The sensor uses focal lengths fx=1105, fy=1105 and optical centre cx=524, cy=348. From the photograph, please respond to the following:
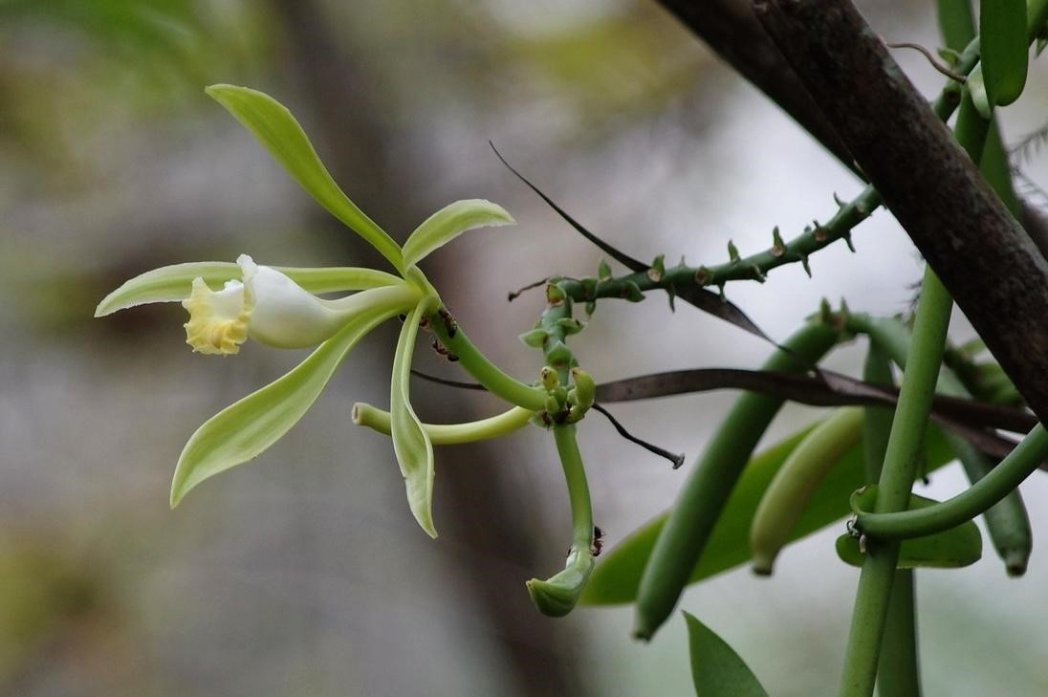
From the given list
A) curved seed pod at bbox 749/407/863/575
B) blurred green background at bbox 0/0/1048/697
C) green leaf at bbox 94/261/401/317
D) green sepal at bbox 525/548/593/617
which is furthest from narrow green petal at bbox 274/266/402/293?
blurred green background at bbox 0/0/1048/697

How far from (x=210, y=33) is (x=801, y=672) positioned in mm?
991

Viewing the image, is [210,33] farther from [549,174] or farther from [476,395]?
[549,174]

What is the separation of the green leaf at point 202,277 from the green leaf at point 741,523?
196 millimetres

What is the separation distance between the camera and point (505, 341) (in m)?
1.43

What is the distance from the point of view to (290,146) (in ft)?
0.97

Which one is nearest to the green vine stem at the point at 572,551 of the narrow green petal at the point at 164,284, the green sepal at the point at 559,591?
the green sepal at the point at 559,591

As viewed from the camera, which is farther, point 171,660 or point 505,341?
point 171,660

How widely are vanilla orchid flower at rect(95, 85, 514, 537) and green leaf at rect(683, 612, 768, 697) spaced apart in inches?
3.1

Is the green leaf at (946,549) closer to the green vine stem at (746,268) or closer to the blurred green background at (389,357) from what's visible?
the green vine stem at (746,268)

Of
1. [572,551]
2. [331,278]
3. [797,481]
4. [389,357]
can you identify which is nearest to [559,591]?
[572,551]

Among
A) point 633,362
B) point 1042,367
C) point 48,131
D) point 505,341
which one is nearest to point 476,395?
point 505,341

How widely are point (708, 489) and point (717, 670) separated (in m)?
0.14

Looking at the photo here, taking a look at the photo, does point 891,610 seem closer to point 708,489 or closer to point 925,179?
point 708,489

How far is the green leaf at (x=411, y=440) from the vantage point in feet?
0.88
